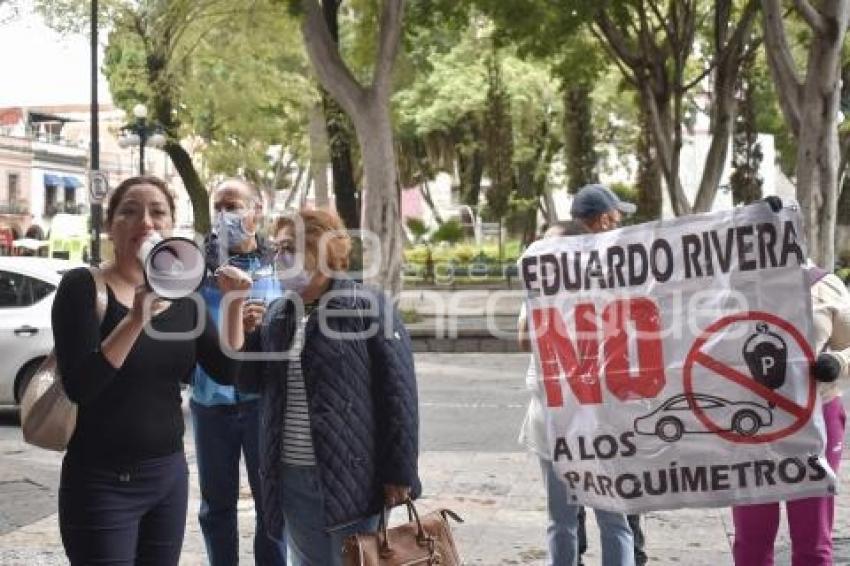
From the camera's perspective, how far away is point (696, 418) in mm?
4266

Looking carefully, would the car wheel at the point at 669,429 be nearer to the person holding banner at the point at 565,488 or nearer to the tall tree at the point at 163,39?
the person holding banner at the point at 565,488

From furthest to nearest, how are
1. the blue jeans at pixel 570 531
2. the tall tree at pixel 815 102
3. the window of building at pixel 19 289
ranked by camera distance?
the tall tree at pixel 815 102, the window of building at pixel 19 289, the blue jeans at pixel 570 531

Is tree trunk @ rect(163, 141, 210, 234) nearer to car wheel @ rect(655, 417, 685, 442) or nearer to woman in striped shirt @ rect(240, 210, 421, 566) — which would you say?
car wheel @ rect(655, 417, 685, 442)

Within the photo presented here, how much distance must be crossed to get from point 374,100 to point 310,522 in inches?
514

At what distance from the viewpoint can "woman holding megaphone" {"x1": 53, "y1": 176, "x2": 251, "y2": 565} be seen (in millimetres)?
3221

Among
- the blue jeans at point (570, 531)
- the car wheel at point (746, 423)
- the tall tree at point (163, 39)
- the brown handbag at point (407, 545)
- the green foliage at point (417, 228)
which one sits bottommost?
the blue jeans at point (570, 531)

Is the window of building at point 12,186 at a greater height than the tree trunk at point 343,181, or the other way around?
the window of building at point 12,186

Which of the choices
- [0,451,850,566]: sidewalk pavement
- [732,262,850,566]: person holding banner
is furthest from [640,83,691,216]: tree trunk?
[732,262,850,566]: person holding banner

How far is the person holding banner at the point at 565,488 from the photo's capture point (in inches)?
190

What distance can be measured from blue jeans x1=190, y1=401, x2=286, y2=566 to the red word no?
1.23 m

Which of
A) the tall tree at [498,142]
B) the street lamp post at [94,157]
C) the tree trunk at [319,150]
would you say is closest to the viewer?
→ the street lamp post at [94,157]

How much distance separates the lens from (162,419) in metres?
3.40

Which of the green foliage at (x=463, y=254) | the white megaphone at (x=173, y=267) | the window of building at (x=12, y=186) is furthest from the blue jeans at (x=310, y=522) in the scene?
the window of building at (x=12, y=186)

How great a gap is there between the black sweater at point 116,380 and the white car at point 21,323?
7.43 m
